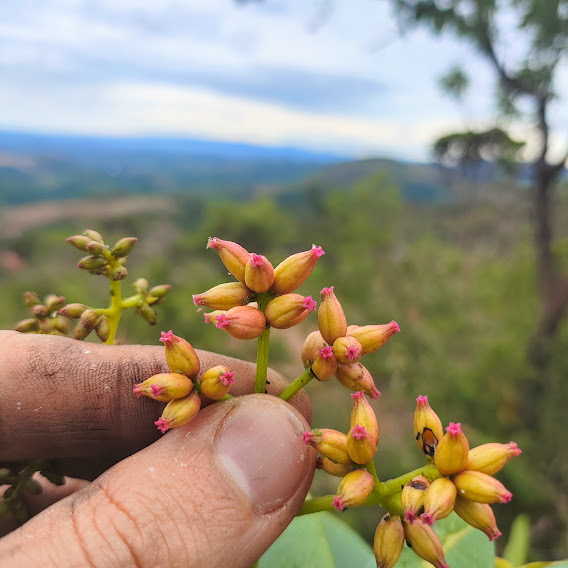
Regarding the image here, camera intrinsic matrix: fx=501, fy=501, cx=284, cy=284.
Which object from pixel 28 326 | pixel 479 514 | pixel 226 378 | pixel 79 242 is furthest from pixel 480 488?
pixel 28 326

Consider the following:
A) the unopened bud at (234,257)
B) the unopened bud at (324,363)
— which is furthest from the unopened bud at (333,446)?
the unopened bud at (234,257)

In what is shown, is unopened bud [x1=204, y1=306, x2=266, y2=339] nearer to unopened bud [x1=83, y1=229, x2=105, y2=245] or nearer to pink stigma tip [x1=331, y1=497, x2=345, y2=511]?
pink stigma tip [x1=331, y1=497, x2=345, y2=511]

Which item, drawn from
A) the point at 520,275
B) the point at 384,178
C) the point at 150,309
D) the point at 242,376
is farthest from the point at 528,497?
the point at 384,178

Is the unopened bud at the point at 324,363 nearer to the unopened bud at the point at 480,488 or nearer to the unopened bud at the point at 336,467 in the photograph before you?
the unopened bud at the point at 336,467

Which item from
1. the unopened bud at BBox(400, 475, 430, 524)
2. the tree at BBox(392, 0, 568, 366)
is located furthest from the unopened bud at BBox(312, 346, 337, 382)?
the tree at BBox(392, 0, 568, 366)

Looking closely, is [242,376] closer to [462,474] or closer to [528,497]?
[462,474]

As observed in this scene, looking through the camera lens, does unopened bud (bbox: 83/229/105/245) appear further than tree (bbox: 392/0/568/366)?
No
